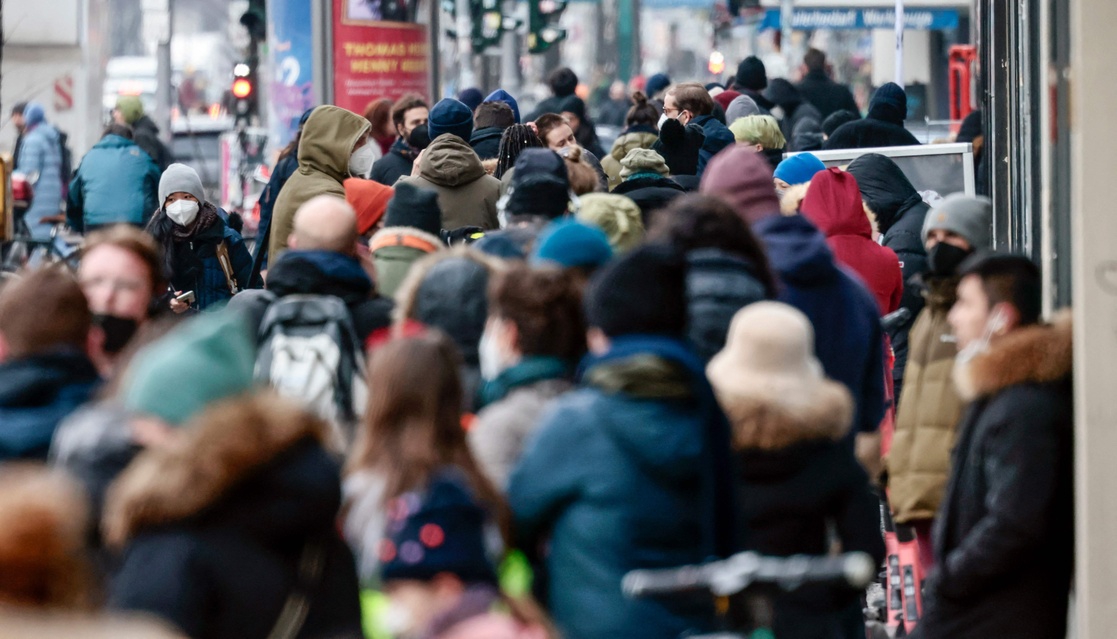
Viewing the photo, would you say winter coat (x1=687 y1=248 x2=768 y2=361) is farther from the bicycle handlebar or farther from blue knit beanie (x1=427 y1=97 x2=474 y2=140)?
blue knit beanie (x1=427 y1=97 x2=474 y2=140)

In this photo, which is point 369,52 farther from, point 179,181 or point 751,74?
point 179,181

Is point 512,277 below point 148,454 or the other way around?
the other way around

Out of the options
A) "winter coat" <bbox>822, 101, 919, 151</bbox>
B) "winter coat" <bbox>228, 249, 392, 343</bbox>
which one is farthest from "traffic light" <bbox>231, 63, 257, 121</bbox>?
"winter coat" <bbox>228, 249, 392, 343</bbox>

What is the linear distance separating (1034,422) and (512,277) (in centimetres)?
151

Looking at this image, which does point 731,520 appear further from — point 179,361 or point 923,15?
point 923,15

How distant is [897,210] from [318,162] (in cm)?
338

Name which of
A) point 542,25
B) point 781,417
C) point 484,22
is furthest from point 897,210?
point 542,25

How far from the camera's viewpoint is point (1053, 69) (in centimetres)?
667

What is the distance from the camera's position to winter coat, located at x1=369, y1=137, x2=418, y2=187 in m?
12.0

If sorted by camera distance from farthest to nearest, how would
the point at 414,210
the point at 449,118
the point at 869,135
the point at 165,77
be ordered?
the point at 165,77 → the point at 869,135 → the point at 449,118 → the point at 414,210

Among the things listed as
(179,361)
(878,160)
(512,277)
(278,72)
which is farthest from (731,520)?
(278,72)

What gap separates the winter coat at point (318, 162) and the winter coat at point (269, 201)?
0.36 meters

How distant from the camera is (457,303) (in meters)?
6.23

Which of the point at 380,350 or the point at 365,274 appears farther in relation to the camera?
the point at 365,274
